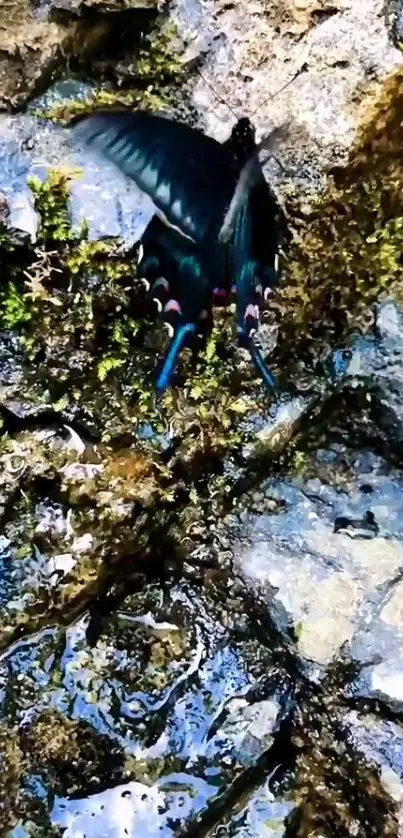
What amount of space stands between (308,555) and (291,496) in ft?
0.39

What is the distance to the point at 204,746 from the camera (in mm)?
1728

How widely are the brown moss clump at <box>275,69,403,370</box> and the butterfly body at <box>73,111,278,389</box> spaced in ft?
0.23

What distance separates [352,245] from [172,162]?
38 centimetres

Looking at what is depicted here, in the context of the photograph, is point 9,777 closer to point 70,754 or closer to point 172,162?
point 70,754

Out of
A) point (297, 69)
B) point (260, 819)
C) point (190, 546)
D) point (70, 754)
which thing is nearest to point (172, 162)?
point (297, 69)

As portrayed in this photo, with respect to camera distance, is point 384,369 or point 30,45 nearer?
point 30,45

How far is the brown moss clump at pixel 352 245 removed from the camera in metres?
1.73

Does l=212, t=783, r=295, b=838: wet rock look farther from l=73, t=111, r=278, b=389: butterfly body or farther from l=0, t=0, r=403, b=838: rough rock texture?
l=73, t=111, r=278, b=389: butterfly body

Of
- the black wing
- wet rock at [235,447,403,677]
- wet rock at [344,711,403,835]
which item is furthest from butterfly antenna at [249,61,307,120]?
wet rock at [344,711,403,835]

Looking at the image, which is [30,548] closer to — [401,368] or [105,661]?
[105,661]

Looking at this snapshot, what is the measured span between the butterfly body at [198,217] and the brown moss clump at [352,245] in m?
0.07

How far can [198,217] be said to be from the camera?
168 centimetres

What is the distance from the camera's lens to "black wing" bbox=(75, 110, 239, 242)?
1.61 metres

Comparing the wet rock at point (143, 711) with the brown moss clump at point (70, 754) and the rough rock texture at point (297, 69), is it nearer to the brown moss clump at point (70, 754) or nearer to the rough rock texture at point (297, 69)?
the brown moss clump at point (70, 754)
